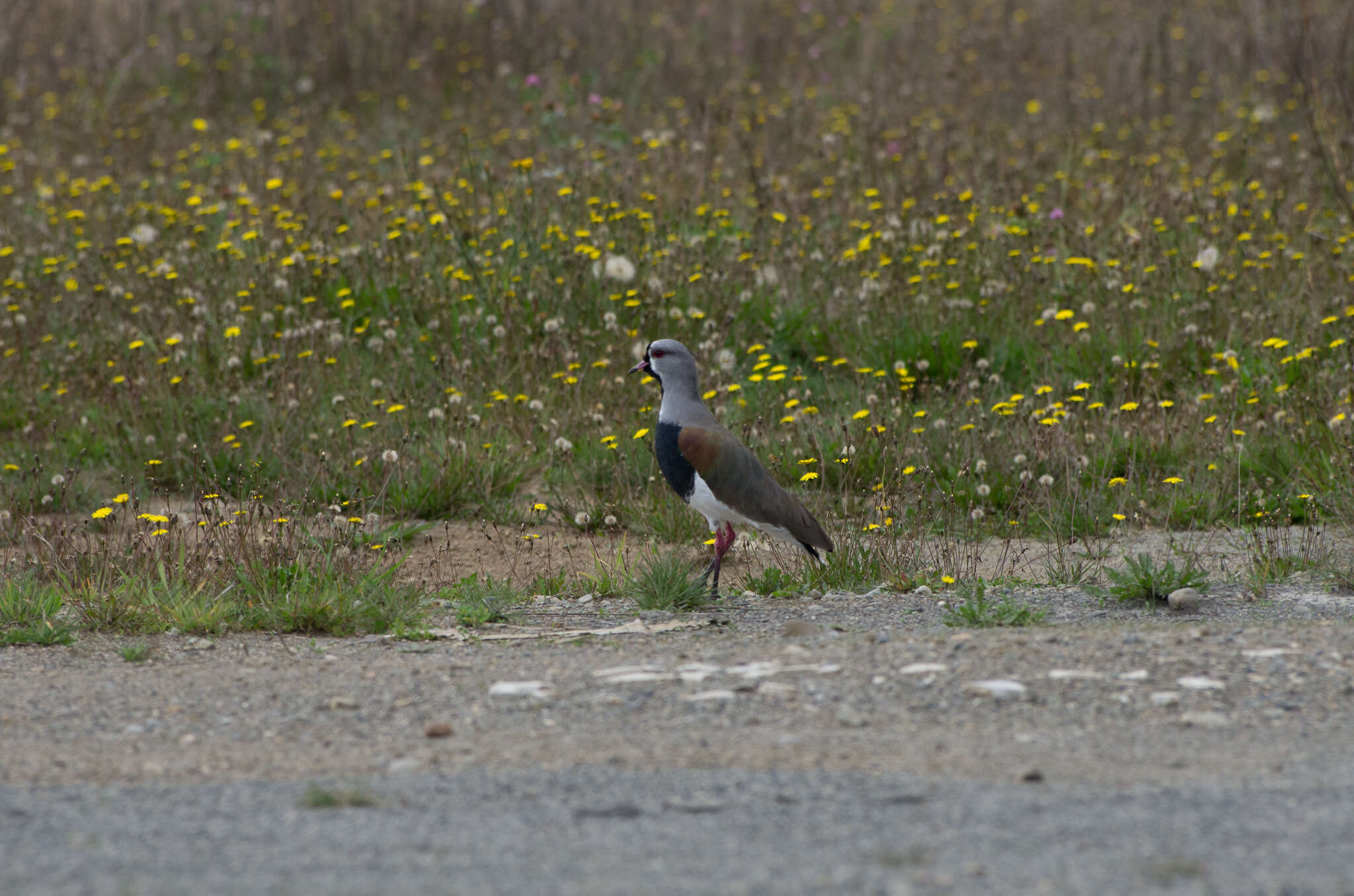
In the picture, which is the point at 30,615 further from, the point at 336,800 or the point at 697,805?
the point at 697,805

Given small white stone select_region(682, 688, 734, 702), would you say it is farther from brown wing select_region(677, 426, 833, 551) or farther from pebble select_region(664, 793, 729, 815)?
brown wing select_region(677, 426, 833, 551)

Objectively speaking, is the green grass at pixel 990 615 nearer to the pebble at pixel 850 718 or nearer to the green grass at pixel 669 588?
the green grass at pixel 669 588

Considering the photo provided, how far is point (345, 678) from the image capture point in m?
4.42

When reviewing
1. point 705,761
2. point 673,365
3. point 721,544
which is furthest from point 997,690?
point 673,365

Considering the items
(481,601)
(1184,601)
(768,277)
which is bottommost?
(481,601)

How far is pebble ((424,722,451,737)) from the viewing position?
12.6ft

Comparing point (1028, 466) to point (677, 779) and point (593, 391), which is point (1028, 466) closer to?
point (593, 391)

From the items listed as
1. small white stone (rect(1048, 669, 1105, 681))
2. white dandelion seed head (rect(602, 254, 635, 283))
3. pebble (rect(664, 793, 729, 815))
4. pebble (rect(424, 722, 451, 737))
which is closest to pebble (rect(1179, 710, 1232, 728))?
small white stone (rect(1048, 669, 1105, 681))

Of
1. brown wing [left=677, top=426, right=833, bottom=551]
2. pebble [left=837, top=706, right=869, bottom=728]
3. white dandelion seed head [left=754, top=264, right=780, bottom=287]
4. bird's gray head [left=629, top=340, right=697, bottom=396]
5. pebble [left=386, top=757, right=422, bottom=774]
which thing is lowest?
pebble [left=386, top=757, right=422, bottom=774]

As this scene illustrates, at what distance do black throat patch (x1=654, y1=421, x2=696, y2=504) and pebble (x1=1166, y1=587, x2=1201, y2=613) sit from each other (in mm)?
1915

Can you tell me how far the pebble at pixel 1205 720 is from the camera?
12.5ft

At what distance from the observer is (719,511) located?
5.90 metres

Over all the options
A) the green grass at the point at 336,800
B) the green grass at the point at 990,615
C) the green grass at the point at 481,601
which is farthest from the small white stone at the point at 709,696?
the green grass at the point at 481,601

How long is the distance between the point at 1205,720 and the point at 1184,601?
167 cm
